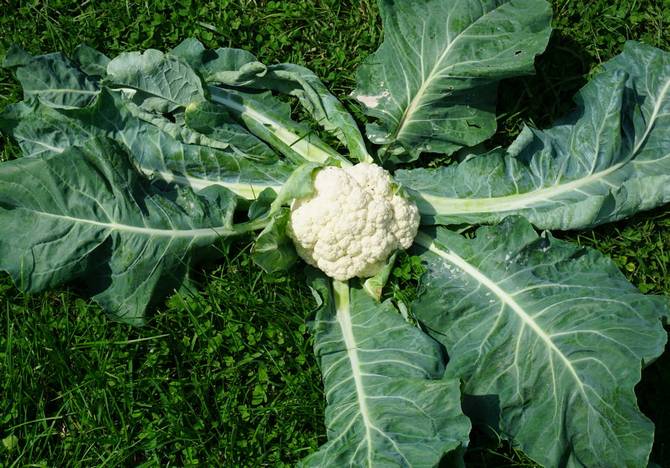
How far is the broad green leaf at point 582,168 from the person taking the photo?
385cm

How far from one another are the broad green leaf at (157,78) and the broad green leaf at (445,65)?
2.69ft

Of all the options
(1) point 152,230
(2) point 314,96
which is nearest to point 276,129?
(2) point 314,96

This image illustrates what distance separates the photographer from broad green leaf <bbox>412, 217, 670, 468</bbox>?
11.0 feet

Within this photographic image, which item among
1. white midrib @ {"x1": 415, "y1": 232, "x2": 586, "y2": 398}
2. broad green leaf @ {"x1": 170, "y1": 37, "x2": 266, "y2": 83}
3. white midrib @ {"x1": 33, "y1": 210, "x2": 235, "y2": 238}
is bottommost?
white midrib @ {"x1": 415, "y1": 232, "x2": 586, "y2": 398}

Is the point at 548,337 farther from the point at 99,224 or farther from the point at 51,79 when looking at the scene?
the point at 51,79

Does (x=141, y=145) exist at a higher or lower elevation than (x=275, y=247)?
higher

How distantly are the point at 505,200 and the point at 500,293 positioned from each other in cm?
50

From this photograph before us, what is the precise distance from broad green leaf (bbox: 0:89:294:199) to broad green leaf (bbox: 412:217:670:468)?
3.29 feet

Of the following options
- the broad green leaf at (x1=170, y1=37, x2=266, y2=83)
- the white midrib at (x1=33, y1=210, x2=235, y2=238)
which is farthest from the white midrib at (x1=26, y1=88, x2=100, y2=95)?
the white midrib at (x1=33, y1=210, x2=235, y2=238)

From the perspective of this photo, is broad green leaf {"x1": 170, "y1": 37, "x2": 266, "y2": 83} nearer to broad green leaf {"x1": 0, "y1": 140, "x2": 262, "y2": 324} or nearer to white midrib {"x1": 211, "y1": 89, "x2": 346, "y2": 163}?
white midrib {"x1": 211, "y1": 89, "x2": 346, "y2": 163}

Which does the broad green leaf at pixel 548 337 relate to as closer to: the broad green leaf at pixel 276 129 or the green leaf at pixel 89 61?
the broad green leaf at pixel 276 129

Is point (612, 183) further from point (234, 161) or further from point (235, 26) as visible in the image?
point (235, 26)

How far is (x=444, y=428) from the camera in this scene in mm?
3332

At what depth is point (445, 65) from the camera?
3.87m
